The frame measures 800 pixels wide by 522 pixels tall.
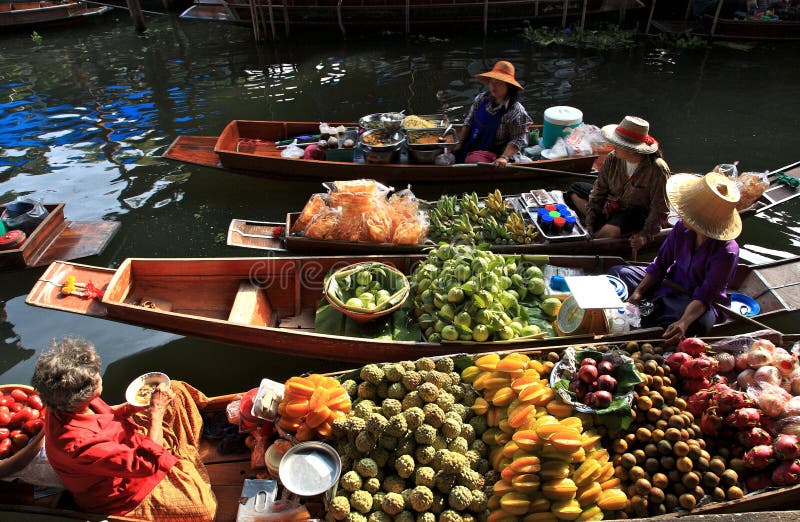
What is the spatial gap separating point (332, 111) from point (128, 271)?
7218mm

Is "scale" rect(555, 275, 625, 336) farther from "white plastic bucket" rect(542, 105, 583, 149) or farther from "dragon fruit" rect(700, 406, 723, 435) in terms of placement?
"white plastic bucket" rect(542, 105, 583, 149)

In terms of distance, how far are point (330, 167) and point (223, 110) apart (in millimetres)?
5360

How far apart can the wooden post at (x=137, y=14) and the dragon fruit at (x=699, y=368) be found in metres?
17.6

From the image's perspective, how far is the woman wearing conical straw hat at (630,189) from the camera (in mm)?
5289

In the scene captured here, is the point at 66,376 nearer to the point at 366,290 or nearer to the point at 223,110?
the point at 366,290

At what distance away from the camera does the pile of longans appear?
3.03 metres

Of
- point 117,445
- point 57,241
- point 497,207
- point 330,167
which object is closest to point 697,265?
point 497,207

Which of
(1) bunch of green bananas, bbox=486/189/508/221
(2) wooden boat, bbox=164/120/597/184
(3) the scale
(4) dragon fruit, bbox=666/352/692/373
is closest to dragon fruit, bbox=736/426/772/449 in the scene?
(4) dragon fruit, bbox=666/352/692/373

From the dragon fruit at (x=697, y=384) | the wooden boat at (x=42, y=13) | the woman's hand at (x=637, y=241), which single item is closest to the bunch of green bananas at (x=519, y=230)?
the woman's hand at (x=637, y=241)

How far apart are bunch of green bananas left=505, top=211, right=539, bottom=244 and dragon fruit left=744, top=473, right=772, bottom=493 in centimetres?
318

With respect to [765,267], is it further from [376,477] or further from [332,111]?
[332,111]

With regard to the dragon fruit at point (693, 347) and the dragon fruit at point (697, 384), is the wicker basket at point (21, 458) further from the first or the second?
the dragon fruit at point (693, 347)

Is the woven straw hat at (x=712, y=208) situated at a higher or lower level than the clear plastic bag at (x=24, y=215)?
higher

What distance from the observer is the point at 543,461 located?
10.3ft
